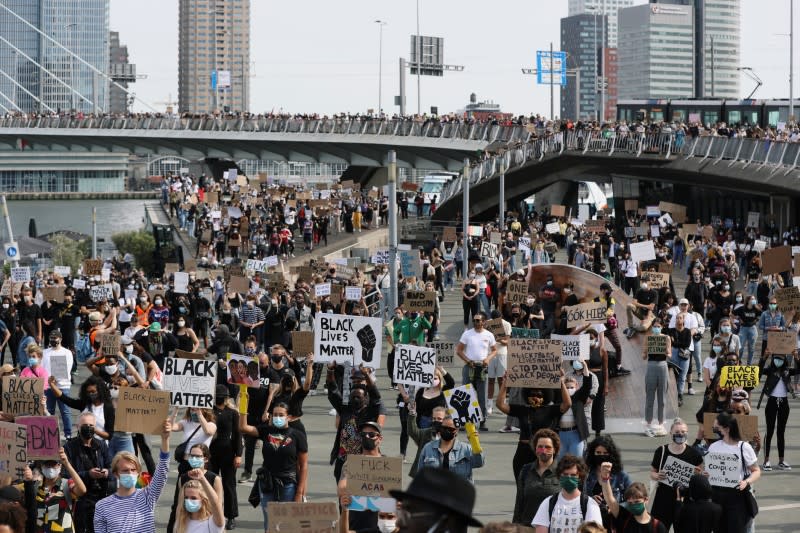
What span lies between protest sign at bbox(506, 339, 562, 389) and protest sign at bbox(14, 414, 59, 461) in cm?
439

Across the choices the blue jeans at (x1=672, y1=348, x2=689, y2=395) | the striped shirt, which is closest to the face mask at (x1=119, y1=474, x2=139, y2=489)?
the striped shirt

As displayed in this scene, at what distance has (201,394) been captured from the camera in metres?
13.0

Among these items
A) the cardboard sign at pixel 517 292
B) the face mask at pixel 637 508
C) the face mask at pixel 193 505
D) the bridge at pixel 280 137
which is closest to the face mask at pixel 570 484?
the face mask at pixel 637 508

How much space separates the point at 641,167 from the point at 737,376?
3709cm

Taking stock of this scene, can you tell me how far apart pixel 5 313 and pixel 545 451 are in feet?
56.1

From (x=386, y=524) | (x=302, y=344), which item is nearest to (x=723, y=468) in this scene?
(x=386, y=524)

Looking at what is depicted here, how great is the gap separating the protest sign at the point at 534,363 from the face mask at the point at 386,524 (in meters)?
3.80

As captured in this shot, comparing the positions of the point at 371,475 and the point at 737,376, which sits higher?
the point at 737,376

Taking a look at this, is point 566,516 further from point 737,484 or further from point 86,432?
point 86,432

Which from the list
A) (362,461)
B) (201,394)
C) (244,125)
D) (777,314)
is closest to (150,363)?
(201,394)

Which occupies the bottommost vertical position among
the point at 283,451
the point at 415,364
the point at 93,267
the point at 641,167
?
the point at 283,451

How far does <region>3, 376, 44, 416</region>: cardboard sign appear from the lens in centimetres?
1329

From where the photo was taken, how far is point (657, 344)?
17172 millimetres

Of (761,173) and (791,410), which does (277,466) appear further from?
(761,173)
